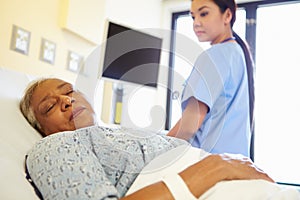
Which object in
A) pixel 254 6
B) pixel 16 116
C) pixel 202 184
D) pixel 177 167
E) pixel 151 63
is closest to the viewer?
pixel 202 184

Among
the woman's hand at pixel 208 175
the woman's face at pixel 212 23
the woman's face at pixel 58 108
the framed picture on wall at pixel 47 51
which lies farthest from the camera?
the framed picture on wall at pixel 47 51

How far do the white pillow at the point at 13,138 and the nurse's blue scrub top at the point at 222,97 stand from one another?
1.67 feet

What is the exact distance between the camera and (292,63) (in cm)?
234

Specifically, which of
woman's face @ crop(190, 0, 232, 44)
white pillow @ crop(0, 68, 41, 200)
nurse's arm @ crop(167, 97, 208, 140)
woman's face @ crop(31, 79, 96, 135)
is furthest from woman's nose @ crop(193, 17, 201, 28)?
white pillow @ crop(0, 68, 41, 200)

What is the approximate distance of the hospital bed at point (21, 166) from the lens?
67 centimetres

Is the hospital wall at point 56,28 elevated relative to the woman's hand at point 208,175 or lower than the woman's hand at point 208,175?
elevated

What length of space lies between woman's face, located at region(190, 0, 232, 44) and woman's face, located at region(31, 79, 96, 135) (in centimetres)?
52

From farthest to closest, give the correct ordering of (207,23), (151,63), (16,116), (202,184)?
(151,63) < (207,23) < (16,116) < (202,184)

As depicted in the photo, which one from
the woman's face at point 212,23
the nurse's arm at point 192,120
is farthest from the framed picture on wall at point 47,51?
the nurse's arm at point 192,120

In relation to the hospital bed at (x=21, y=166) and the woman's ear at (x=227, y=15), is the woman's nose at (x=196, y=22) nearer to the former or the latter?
the woman's ear at (x=227, y=15)

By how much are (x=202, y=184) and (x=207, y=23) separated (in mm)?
772

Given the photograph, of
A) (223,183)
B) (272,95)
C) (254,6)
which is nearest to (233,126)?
(223,183)

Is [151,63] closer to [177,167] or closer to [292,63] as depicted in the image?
[292,63]

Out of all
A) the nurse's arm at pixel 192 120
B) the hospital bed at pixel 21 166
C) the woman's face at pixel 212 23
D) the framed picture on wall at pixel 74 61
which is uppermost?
the woman's face at pixel 212 23
